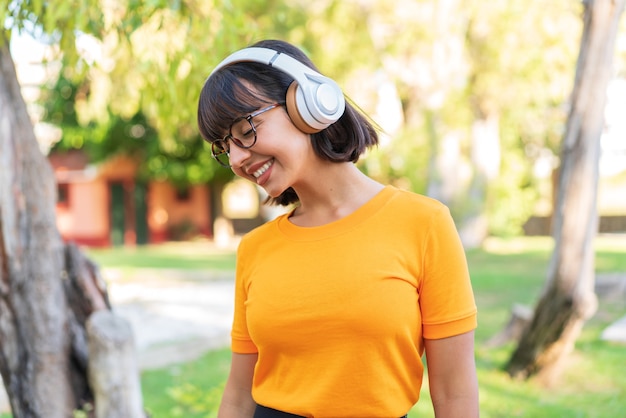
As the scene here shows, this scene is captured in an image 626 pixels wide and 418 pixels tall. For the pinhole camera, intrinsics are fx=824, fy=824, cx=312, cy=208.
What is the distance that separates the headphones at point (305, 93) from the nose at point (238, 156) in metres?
0.13

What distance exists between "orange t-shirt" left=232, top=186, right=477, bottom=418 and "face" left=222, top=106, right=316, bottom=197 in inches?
6.4

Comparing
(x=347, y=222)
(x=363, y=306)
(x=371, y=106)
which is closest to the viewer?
(x=363, y=306)

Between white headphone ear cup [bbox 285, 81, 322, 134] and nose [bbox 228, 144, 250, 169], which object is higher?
white headphone ear cup [bbox 285, 81, 322, 134]

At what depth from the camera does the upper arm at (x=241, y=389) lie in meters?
2.14

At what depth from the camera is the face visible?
6.14ft

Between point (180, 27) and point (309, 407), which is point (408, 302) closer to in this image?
point (309, 407)

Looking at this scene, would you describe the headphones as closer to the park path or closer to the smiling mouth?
the smiling mouth

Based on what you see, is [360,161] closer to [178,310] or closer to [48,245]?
[48,245]

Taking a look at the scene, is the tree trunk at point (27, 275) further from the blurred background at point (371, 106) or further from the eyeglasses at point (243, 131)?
the eyeglasses at point (243, 131)

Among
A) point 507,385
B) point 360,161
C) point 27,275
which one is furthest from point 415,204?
point 507,385

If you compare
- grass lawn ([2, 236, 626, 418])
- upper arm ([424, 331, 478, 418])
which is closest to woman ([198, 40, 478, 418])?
upper arm ([424, 331, 478, 418])

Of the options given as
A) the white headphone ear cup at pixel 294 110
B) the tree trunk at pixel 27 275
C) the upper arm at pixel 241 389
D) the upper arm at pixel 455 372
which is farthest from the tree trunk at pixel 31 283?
the upper arm at pixel 455 372

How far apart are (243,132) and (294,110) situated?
128 millimetres

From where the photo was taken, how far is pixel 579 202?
6.50 m
